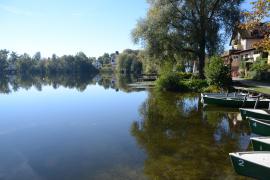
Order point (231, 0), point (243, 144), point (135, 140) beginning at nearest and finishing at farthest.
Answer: point (243, 144) → point (135, 140) → point (231, 0)

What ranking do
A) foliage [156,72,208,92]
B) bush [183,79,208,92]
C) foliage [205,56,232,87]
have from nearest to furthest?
1. foliage [205,56,232,87]
2. bush [183,79,208,92]
3. foliage [156,72,208,92]

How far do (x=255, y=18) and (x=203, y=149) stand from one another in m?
5.33

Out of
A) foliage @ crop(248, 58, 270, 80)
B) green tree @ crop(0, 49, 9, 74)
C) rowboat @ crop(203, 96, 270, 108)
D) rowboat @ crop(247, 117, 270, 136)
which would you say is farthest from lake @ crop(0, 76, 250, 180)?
green tree @ crop(0, 49, 9, 74)

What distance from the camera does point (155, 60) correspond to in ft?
97.8

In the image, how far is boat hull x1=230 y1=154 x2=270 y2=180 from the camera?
586 centimetres

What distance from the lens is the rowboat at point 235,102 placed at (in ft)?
53.7

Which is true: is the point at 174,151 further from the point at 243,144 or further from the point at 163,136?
the point at 243,144

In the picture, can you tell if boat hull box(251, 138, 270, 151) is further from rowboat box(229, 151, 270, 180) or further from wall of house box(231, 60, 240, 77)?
Answer: wall of house box(231, 60, 240, 77)

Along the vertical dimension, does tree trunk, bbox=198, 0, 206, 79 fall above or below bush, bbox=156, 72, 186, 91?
above

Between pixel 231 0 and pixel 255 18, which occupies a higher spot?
pixel 231 0

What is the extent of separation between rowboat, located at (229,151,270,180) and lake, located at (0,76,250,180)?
101 cm

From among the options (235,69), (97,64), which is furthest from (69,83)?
(97,64)

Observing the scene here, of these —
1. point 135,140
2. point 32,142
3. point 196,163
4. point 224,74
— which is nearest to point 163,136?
point 135,140

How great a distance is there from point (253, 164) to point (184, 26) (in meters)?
25.0
